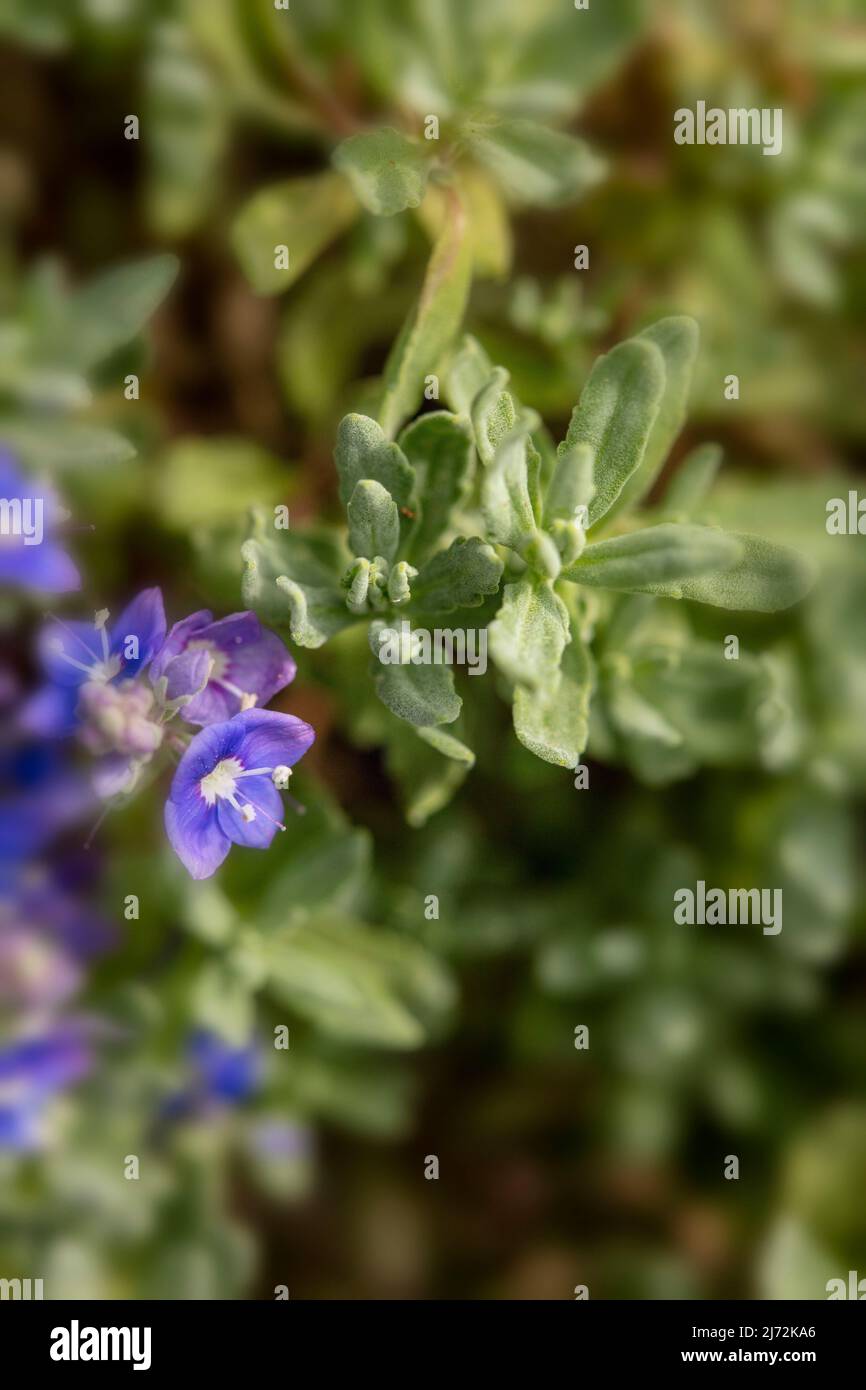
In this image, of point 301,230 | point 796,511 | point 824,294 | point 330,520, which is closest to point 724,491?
point 796,511

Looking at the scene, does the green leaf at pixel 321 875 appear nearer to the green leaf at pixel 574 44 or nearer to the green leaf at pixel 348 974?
the green leaf at pixel 348 974

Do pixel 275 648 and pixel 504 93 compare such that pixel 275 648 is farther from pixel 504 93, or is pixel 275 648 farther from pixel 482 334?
pixel 504 93

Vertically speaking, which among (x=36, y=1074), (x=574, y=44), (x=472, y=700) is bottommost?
(x=36, y=1074)

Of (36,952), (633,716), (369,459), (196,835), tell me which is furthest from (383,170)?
(36,952)

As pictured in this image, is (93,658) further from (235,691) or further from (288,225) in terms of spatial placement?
(288,225)

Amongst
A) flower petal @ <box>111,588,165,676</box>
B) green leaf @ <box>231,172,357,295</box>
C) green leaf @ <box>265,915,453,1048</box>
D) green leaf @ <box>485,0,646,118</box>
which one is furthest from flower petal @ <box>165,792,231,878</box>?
green leaf @ <box>485,0,646,118</box>

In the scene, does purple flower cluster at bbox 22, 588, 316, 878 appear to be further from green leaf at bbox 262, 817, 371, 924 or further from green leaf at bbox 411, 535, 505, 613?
green leaf at bbox 262, 817, 371, 924
